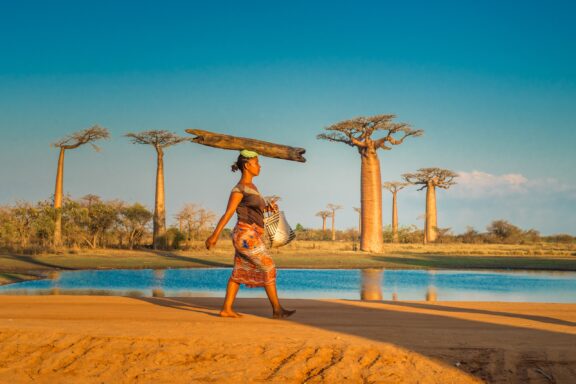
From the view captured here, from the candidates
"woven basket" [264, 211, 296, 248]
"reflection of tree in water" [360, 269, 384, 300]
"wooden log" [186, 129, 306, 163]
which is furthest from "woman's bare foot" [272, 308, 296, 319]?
"reflection of tree in water" [360, 269, 384, 300]

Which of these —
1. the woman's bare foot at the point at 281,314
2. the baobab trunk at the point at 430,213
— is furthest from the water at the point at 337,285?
the baobab trunk at the point at 430,213

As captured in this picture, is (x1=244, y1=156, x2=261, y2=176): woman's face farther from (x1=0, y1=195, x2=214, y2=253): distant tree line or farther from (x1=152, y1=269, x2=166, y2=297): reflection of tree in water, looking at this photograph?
(x1=0, y1=195, x2=214, y2=253): distant tree line

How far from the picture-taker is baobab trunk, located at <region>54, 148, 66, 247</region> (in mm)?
25016

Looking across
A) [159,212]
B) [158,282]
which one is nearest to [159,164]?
[159,212]

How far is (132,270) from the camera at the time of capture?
16250 millimetres

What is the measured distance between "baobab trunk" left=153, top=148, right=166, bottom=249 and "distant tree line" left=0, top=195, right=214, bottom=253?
41 cm

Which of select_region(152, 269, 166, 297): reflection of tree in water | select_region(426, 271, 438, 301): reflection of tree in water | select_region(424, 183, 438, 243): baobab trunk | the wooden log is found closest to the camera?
the wooden log

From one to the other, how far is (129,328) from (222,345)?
3.49 feet

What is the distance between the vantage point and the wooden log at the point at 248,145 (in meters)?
6.17

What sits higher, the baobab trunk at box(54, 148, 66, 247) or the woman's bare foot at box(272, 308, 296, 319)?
the baobab trunk at box(54, 148, 66, 247)

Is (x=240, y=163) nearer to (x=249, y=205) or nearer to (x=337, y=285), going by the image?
(x=249, y=205)

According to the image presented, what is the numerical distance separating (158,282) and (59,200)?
1593cm

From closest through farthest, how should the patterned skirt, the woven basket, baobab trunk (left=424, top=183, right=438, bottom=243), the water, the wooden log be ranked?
the patterned skirt → the woven basket → the wooden log → the water → baobab trunk (left=424, top=183, right=438, bottom=243)

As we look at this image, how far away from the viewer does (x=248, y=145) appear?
245 inches
